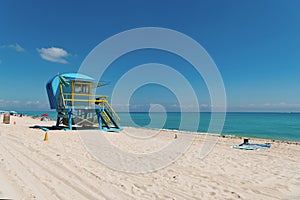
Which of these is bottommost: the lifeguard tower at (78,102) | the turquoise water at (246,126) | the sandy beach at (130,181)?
the turquoise water at (246,126)

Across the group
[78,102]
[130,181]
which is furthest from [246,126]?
[130,181]

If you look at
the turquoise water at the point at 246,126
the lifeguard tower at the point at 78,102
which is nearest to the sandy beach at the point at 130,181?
the lifeguard tower at the point at 78,102

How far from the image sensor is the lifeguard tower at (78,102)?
1474cm

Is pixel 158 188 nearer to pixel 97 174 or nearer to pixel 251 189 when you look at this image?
pixel 97 174

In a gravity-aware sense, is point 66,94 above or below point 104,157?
above

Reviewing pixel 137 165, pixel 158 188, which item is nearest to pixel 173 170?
pixel 137 165

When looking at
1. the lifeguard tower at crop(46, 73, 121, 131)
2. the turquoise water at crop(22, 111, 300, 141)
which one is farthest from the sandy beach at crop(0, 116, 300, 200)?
the turquoise water at crop(22, 111, 300, 141)

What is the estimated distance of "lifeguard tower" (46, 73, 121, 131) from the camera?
14742mm

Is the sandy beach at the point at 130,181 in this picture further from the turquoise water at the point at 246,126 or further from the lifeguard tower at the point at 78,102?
the turquoise water at the point at 246,126

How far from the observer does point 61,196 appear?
11.6 ft

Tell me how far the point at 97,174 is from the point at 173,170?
7.19ft

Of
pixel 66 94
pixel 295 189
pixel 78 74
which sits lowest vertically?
pixel 295 189

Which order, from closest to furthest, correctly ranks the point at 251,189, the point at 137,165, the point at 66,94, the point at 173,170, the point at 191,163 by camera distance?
the point at 251,189
the point at 173,170
the point at 137,165
the point at 191,163
the point at 66,94

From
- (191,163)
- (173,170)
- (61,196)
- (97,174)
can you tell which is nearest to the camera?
(61,196)
